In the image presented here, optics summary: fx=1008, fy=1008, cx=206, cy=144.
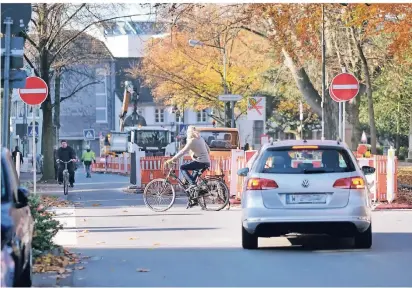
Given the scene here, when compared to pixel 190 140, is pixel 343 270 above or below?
below

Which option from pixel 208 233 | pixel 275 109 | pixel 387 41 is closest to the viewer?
pixel 208 233

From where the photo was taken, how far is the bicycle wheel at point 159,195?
815 inches

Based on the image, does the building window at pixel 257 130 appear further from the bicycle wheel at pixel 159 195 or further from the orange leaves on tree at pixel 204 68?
the bicycle wheel at pixel 159 195

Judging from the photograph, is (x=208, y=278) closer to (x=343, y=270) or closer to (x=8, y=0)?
(x=343, y=270)

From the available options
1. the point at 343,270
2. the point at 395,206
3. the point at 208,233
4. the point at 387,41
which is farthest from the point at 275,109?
the point at 343,270

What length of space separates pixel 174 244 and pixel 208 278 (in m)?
3.64

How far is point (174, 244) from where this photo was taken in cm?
1422

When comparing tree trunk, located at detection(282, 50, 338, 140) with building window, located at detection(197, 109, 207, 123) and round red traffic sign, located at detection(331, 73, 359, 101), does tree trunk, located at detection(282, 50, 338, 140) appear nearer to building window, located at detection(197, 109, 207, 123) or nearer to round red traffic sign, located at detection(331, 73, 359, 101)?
round red traffic sign, located at detection(331, 73, 359, 101)

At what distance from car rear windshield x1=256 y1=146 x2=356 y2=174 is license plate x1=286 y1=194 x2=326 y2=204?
326 millimetres

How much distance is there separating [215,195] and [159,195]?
1.16 m

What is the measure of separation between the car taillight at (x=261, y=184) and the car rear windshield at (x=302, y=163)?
0.54 ft

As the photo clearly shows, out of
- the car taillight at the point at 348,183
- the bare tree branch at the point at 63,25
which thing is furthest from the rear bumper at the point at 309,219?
the bare tree branch at the point at 63,25

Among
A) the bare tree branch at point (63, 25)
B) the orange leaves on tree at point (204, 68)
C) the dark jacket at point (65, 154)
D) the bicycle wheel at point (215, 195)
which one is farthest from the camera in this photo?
the orange leaves on tree at point (204, 68)

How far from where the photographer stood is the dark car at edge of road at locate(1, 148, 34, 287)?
7.66 m
